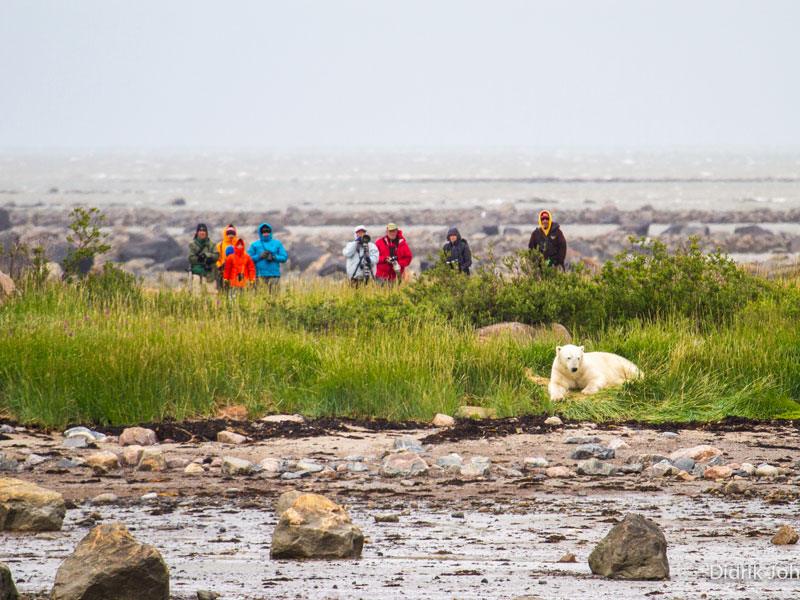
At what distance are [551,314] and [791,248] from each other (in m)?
34.1

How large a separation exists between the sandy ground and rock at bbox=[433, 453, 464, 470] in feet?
0.73

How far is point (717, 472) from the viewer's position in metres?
7.80

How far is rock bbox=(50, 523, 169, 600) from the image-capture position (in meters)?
4.77

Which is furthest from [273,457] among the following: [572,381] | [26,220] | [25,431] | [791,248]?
[26,220]

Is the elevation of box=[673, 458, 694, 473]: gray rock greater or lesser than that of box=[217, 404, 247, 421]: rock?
greater

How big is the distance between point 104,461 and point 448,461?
258 cm

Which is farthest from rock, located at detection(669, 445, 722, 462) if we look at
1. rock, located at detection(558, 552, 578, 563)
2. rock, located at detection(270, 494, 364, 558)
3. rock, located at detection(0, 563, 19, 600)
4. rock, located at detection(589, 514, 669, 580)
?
rock, located at detection(0, 563, 19, 600)

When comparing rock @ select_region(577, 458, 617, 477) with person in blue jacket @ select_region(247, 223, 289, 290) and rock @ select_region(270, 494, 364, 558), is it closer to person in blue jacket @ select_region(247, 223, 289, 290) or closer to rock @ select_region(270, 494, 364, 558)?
rock @ select_region(270, 494, 364, 558)

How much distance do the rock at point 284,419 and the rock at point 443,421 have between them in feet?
4.01

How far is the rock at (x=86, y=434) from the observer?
895 cm

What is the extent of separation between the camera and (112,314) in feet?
40.8

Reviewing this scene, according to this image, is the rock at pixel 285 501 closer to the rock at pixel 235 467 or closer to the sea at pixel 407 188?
the rock at pixel 235 467

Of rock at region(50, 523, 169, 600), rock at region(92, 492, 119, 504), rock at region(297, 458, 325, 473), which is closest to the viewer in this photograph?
rock at region(50, 523, 169, 600)

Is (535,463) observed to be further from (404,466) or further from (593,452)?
(404,466)
